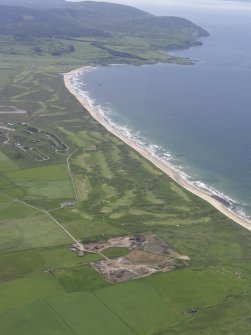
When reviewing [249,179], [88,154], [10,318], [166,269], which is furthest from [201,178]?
[10,318]

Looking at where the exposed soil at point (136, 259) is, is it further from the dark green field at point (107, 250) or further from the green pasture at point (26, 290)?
the green pasture at point (26, 290)

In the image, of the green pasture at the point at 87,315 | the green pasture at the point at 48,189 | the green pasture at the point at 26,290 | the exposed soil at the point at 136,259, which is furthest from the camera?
the green pasture at the point at 48,189

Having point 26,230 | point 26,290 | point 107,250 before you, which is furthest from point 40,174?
point 26,290

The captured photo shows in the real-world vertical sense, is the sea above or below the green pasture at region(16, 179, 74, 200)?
above

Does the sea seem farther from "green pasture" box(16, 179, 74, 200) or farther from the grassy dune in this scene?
"green pasture" box(16, 179, 74, 200)

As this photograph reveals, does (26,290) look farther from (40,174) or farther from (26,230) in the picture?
(40,174)

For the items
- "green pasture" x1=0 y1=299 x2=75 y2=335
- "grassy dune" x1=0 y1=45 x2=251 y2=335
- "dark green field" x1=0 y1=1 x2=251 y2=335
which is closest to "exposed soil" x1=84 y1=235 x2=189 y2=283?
"dark green field" x1=0 y1=1 x2=251 y2=335

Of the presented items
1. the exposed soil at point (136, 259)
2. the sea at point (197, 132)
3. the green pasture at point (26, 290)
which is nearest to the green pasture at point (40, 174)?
the sea at point (197, 132)

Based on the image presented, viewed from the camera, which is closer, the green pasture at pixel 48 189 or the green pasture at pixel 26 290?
the green pasture at pixel 26 290
